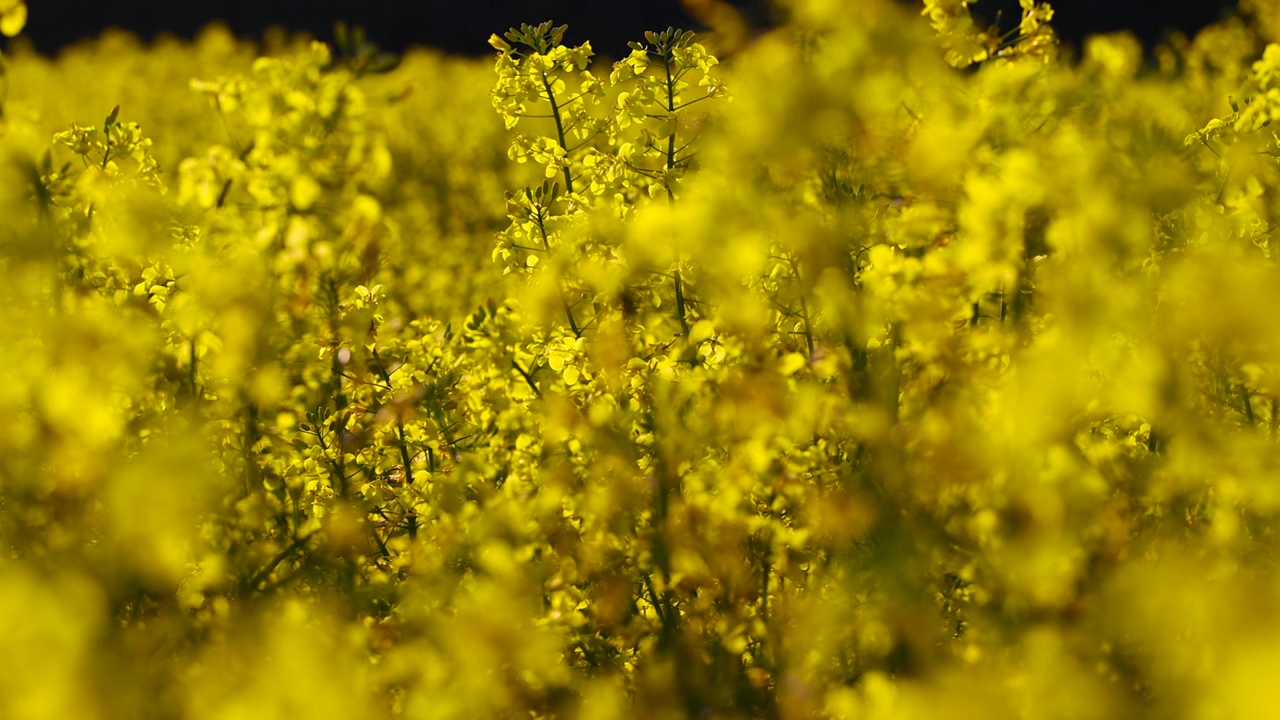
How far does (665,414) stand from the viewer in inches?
105

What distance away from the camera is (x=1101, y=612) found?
2.07 metres

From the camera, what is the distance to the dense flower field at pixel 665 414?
212 centimetres

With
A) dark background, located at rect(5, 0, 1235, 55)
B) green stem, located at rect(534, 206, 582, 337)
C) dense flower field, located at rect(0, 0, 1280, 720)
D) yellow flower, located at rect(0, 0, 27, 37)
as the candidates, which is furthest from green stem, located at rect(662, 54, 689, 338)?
dark background, located at rect(5, 0, 1235, 55)

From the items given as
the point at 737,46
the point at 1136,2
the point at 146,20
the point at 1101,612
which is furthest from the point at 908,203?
the point at 146,20

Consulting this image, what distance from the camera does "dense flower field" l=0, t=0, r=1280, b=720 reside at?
2115mm

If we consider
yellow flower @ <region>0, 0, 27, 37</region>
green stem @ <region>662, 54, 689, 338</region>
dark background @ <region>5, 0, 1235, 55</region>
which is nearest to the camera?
yellow flower @ <region>0, 0, 27, 37</region>

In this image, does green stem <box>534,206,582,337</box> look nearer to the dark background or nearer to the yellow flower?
the yellow flower

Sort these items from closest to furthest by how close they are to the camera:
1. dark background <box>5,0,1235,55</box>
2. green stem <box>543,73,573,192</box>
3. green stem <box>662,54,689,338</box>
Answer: green stem <box>662,54,689,338</box>, green stem <box>543,73,573,192</box>, dark background <box>5,0,1235,55</box>

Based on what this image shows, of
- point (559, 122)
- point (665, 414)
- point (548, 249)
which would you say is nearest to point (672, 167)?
point (548, 249)

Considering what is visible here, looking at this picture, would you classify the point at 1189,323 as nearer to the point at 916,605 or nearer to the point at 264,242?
the point at 916,605

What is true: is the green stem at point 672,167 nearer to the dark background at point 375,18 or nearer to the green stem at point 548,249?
the green stem at point 548,249

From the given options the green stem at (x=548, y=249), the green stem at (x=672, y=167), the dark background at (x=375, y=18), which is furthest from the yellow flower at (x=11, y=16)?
the dark background at (x=375, y=18)

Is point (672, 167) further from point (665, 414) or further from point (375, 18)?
point (375, 18)

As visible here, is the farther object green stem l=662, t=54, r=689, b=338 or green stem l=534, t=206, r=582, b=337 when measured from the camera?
green stem l=534, t=206, r=582, b=337
